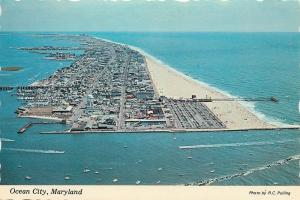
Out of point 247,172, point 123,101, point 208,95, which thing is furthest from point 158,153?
point 208,95

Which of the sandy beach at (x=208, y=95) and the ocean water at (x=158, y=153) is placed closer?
the ocean water at (x=158, y=153)

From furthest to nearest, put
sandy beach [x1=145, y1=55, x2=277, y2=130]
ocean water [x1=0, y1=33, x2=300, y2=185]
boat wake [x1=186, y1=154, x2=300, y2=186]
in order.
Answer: sandy beach [x1=145, y1=55, x2=277, y2=130]
ocean water [x1=0, y1=33, x2=300, y2=185]
boat wake [x1=186, y1=154, x2=300, y2=186]

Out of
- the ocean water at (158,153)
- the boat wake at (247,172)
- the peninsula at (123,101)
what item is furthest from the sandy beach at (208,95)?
the boat wake at (247,172)

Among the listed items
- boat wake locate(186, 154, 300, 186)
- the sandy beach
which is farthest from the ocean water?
the sandy beach

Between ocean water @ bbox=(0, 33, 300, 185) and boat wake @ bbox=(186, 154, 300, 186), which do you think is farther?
ocean water @ bbox=(0, 33, 300, 185)

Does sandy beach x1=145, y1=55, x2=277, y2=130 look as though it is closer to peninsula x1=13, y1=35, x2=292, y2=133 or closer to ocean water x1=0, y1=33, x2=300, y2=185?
peninsula x1=13, y1=35, x2=292, y2=133

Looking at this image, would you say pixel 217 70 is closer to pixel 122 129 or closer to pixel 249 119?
pixel 249 119

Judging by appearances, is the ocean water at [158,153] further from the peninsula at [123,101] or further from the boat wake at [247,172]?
the peninsula at [123,101]

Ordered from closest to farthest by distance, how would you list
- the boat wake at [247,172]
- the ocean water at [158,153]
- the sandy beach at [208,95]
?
the boat wake at [247,172], the ocean water at [158,153], the sandy beach at [208,95]
